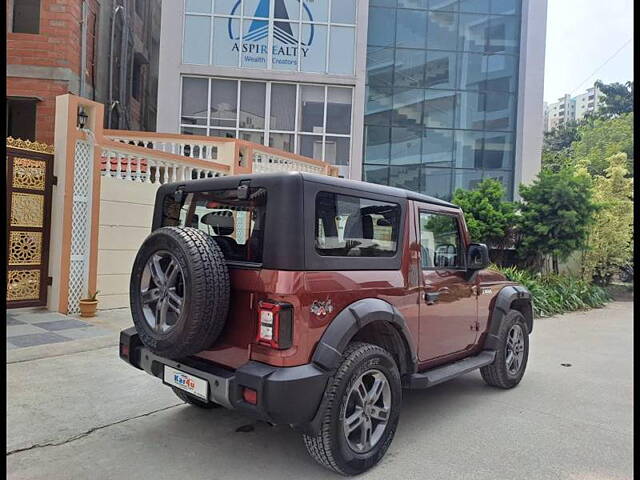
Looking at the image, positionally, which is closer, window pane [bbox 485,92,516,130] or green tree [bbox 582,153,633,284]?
green tree [bbox 582,153,633,284]

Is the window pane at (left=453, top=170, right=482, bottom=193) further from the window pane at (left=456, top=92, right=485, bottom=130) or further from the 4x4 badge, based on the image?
the 4x4 badge

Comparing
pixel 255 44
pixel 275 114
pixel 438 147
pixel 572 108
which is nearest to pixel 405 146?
pixel 438 147

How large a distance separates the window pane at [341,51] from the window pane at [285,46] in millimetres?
1105

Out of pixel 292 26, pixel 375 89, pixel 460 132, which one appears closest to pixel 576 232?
pixel 460 132

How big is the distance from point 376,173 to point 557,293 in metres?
8.46

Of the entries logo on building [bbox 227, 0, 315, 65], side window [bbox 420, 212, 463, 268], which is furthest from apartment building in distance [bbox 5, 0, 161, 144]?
side window [bbox 420, 212, 463, 268]

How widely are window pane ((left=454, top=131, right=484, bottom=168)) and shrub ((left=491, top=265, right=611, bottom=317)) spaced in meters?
6.45

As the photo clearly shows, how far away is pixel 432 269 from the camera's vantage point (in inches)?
155

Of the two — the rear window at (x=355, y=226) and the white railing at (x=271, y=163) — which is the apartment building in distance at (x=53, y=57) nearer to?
the white railing at (x=271, y=163)

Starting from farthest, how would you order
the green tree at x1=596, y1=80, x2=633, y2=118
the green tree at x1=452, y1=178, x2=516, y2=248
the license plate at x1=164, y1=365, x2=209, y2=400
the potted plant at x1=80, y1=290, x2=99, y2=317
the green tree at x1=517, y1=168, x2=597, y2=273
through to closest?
the green tree at x1=596, y1=80, x2=633, y2=118, the green tree at x1=452, y1=178, x2=516, y2=248, the green tree at x1=517, y1=168, x2=597, y2=273, the potted plant at x1=80, y1=290, x2=99, y2=317, the license plate at x1=164, y1=365, x2=209, y2=400

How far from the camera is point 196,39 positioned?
598 inches

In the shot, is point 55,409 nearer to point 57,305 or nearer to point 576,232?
point 57,305

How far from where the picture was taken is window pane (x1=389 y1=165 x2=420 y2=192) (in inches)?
711

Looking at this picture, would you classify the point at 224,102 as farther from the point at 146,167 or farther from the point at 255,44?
the point at 146,167
